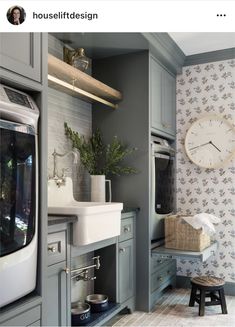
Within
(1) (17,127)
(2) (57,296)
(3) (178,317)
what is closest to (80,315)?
(2) (57,296)

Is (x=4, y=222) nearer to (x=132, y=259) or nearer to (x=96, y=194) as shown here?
(x=96, y=194)

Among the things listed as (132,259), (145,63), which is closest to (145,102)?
(145,63)

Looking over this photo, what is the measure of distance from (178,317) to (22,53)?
2.23 metres

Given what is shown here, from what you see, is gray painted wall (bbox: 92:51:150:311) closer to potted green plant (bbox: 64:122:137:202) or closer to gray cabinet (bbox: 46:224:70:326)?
potted green plant (bbox: 64:122:137:202)

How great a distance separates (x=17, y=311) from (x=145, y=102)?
6.47ft

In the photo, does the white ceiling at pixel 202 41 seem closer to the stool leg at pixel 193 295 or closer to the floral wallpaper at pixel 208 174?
the floral wallpaper at pixel 208 174

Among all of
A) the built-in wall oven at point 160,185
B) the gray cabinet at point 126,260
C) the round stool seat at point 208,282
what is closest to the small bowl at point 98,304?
the gray cabinet at point 126,260

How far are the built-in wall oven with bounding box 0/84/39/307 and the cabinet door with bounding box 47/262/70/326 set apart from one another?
329 mm

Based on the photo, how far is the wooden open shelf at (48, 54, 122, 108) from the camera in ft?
6.95

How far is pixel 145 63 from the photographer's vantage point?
2760mm

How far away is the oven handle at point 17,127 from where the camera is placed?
1.19 m

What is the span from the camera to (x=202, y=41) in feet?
9.68

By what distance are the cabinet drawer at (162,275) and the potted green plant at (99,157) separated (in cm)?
84

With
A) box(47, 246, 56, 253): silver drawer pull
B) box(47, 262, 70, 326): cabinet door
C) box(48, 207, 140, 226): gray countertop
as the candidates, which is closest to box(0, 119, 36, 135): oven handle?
box(48, 207, 140, 226): gray countertop
